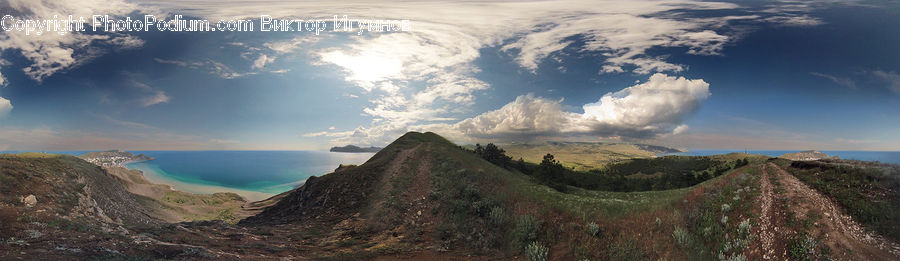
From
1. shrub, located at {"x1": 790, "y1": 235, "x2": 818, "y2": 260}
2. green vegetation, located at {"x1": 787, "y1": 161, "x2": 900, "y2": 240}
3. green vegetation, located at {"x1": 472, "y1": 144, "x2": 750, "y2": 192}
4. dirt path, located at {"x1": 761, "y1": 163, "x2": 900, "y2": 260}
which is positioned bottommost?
green vegetation, located at {"x1": 472, "y1": 144, "x2": 750, "y2": 192}

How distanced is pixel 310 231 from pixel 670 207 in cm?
1845

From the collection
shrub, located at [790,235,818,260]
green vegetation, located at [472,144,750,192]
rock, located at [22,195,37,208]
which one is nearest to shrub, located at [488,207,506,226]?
green vegetation, located at [472,144,750,192]

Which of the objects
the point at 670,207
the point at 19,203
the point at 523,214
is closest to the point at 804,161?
the point at 670,207

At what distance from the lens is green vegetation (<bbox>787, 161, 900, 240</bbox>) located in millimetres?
8180

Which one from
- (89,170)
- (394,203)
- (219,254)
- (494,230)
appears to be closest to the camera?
(219,254)

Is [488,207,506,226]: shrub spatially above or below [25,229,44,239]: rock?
below

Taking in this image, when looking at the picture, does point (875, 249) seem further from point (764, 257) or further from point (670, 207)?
point (670, 207)

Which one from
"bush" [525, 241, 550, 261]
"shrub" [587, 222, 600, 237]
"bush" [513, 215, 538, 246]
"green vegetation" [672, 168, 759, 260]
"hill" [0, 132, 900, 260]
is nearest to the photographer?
"hill" [0, 132, 900, 260]

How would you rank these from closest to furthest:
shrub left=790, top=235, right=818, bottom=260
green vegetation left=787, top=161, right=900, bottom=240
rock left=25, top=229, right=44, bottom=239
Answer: shrub left=790, top=235, right=818, bottom=260, green vegetation left=787, top=161, right=900, bottom=240, rock left=25, top=229, right=44, bottom=239

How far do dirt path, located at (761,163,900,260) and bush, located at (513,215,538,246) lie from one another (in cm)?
717

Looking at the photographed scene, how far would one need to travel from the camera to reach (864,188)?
30.4 feet

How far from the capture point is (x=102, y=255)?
784 centimetres

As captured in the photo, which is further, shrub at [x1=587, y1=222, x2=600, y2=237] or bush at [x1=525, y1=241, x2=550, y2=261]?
shrub at [x1=587, y1=222, x2=600, y2=237]

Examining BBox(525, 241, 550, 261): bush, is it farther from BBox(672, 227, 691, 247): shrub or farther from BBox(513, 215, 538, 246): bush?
BBox(672, 227, 691, 247): shrub
